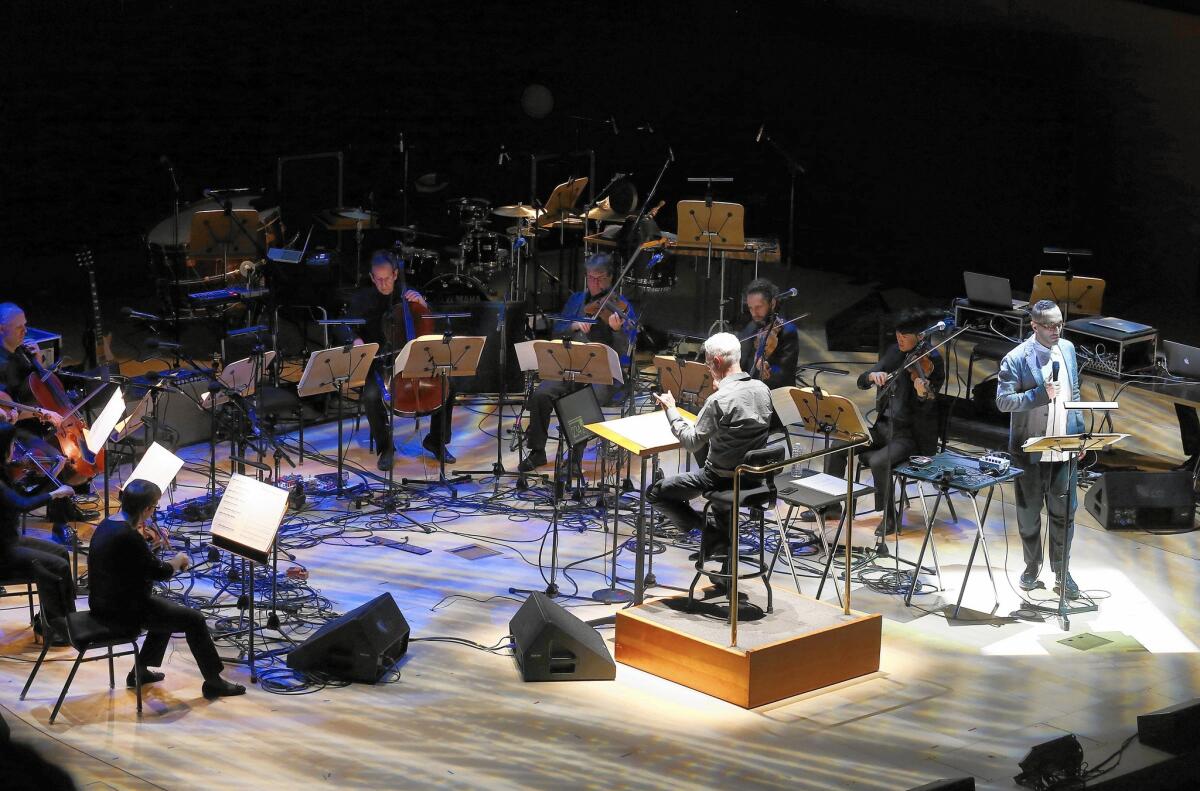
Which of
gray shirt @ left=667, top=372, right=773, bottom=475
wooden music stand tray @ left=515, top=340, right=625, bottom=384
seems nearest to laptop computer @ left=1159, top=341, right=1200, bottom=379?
wooden music stand tray @ left=515, top=340, right=625, bottom=384

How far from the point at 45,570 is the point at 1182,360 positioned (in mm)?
7034

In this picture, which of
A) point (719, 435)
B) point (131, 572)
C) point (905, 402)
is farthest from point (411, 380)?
point (131, 572)

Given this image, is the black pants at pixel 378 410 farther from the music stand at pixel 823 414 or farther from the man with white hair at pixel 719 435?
the man with white hair at pixel 719 435

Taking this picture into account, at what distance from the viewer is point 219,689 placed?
5.97m

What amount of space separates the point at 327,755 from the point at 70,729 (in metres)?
1.12

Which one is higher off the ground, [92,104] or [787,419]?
[92,104]

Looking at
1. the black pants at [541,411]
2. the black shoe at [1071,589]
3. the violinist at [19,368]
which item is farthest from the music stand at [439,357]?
the black shoe at [1071,589]

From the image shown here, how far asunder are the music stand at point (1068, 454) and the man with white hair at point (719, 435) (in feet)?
4.59

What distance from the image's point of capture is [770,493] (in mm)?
6504

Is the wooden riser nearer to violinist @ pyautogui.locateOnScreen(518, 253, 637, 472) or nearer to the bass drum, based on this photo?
→ violinist @ pyautogui.locateOnScreen(518, 253, 637, 472)

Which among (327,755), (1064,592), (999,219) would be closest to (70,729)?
(327,755)

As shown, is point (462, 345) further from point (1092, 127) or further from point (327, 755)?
point (1092, 127)

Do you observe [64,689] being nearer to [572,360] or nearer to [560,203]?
[572,360]

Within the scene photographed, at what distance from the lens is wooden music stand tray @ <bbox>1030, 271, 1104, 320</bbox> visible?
9.90 meters
